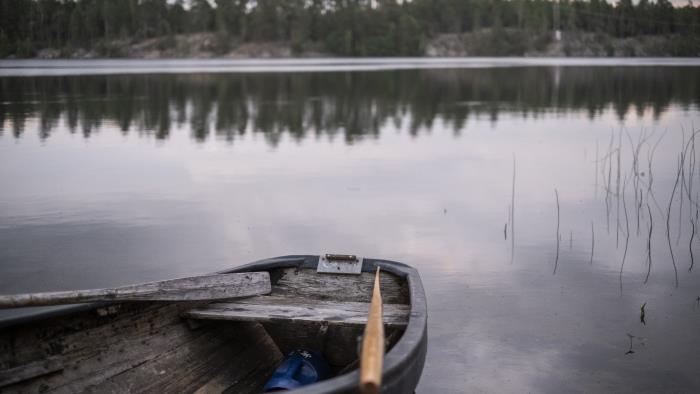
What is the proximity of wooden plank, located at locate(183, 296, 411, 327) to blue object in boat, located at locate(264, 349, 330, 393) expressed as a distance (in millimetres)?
274

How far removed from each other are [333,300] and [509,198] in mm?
6608

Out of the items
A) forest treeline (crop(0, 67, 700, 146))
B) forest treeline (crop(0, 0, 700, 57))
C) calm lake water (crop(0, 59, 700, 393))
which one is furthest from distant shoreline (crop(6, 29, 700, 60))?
calm lake water (crop(0, 59, 700, 393))

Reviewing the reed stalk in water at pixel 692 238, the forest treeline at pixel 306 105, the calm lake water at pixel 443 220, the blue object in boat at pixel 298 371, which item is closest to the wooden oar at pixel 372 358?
the blue object in boat at pixel 298 371

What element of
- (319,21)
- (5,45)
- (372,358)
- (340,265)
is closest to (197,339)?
(340,265)

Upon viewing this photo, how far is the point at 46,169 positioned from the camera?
14055 mm

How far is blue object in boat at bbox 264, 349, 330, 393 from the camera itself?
4.51 m

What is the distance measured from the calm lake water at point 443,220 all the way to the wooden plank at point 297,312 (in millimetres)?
848

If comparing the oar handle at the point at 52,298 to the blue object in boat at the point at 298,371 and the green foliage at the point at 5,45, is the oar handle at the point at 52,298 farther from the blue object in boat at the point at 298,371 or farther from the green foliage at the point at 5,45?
the green foliage at the point at 5,45

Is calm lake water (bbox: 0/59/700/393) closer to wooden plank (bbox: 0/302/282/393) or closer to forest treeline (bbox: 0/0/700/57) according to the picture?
wooden plank (bbox: 0/302/282/393)

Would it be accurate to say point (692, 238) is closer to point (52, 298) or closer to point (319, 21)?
point (52, 298)

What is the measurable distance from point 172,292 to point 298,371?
0.91 m

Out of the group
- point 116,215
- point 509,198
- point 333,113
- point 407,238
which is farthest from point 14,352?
point 333,113

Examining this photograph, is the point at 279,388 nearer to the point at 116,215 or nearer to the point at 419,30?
the point at 116,215

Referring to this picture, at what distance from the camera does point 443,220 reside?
33.2ft
